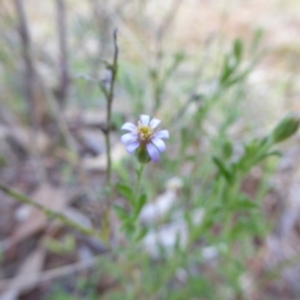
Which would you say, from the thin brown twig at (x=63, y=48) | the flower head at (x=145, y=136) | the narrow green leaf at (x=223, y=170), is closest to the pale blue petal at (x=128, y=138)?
the flower head at (x=145, y=136)

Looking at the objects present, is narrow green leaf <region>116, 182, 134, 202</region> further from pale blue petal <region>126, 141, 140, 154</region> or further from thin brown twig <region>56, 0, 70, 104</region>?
thin brown twig <region>56, 0, 70, 104</region>

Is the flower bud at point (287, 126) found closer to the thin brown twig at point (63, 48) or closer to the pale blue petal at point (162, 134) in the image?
the pale blue petal at point (162, 134)

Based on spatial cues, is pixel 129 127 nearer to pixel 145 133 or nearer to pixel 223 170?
pixel 145 133

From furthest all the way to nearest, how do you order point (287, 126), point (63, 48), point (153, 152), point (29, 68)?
point (63, 48) < point (29, 68) < point (287, 126) < point (153, 152)

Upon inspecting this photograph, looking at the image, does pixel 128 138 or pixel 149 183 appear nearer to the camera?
pixel 128 138

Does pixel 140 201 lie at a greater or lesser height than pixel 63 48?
lesser

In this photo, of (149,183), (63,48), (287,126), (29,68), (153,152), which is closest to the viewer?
(153,152)

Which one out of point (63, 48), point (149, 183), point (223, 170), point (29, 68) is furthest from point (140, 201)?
point (63, 48)

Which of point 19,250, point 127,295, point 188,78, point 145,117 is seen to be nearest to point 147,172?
point 127,295

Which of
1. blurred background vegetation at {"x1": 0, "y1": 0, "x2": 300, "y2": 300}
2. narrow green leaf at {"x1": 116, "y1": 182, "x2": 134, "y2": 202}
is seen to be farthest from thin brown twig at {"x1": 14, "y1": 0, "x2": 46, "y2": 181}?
narrow green leaf at {"x1": 116, "y1": 182, "x2": 134, "y2": 202}
